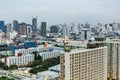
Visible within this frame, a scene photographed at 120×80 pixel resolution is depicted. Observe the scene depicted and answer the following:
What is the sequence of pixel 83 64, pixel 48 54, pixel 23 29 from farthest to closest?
pixel 23 29 < pixel 48 54 < pixel 83 64

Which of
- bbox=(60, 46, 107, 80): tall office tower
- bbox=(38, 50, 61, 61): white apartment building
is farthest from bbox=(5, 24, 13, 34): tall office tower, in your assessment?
bbox=(60, 46, 107, 80): tall office tower

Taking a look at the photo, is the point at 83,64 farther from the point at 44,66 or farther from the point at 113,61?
the point at 44,66

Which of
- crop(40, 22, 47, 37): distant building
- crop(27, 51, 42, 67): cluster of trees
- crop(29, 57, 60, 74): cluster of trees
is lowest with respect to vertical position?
crop(27, 51, 42, 67): cluster of trees

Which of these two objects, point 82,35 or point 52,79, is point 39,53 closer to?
point 52,79

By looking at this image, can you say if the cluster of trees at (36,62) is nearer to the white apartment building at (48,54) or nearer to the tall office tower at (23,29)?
the white apartment building at (48,54)

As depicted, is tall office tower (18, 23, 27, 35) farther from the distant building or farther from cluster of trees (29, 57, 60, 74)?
cluster of trees (29, 57, 60, 74)

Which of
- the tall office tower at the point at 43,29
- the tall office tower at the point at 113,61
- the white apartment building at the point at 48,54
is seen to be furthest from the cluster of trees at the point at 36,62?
the tall office tower at the point at 43,29

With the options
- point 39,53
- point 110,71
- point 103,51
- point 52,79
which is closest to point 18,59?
point 39,53

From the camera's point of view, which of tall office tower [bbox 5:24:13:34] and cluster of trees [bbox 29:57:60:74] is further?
tall office tower [bbox 5:24:13:34]

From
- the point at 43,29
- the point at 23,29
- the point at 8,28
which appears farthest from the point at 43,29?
the point at 8,28
